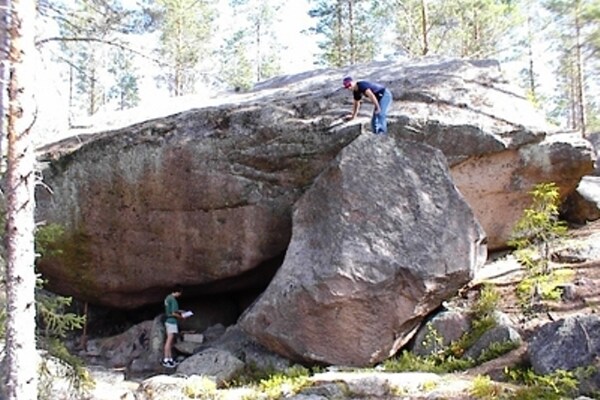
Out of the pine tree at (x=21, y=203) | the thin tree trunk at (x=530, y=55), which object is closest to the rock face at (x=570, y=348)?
the pine tree at (x=21, y=203)

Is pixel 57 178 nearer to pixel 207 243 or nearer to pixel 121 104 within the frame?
pixel 207 243

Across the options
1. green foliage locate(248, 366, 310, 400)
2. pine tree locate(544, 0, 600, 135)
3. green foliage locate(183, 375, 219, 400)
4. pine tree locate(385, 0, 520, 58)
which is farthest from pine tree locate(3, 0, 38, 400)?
pine tree locate(544, 0, 600, 135)

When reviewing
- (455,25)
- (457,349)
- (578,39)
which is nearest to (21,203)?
(457,349)

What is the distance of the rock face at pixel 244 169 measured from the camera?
10656mm

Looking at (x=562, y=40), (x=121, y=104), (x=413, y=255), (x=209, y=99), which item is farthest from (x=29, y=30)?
(x=121, y=104)

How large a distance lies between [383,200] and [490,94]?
3563 mm

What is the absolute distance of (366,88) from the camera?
392 inches

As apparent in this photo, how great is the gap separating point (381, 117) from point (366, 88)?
0.60 metres

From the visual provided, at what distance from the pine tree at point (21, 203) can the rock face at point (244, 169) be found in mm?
5628

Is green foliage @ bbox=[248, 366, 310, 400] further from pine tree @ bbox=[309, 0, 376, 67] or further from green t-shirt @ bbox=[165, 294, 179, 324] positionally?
pine tree @ bbox=[309, 0, 376, 67]

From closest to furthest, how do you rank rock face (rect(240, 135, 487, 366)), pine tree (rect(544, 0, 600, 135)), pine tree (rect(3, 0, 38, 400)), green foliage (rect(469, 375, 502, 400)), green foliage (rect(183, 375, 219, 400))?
1. pine tree (rect(3, 0, 38, 400))
2. green foliage (rect(469, 375, 502, 400))
3. green foliage (rect(183, 375, 219, 400))
4. rock face (rect(240, 135, 487, 366))
5. pine tree (rect(544, 0, 600, 135))

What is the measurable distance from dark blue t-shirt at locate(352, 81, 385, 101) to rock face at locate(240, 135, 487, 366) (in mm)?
865

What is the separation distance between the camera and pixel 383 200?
31.3 ft

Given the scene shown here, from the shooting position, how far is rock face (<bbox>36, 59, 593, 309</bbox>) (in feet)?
35.0
